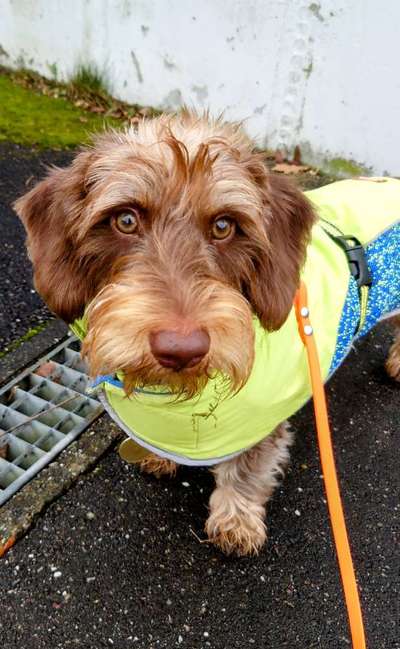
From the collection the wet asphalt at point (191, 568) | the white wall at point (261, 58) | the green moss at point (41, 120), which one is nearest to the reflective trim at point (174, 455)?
the wet asphalt at point (191, 568)

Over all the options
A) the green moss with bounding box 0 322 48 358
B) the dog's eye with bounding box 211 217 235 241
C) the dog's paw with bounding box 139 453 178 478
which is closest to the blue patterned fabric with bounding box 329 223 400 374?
the dog's eye with bounding box 211 217 235 241

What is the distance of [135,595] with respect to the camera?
7.89 ft

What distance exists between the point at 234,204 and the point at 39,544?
5.47 feet

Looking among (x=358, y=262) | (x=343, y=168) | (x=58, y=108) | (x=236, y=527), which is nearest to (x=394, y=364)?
(x=358, y=262)

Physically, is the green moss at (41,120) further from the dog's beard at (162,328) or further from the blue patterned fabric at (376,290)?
the dog's beard at (162,328)

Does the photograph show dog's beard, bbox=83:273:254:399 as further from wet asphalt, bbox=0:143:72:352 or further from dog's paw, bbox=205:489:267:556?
wet asphalt, bbox=0:143:72:352

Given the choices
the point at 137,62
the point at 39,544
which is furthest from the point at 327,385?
the point at 137,62

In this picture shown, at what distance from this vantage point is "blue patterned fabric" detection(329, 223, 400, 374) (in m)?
2.58

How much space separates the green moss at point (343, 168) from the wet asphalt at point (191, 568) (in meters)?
3.08

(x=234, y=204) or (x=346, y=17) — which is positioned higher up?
(x=346, y=17)

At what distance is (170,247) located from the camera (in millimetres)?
1897

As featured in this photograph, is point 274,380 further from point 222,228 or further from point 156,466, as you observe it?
point 156,466

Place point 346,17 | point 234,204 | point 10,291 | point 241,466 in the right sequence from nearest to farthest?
point 234,204 → point 241,466 → point 10,291 → point 346,17

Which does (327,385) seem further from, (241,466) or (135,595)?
(135,595)
